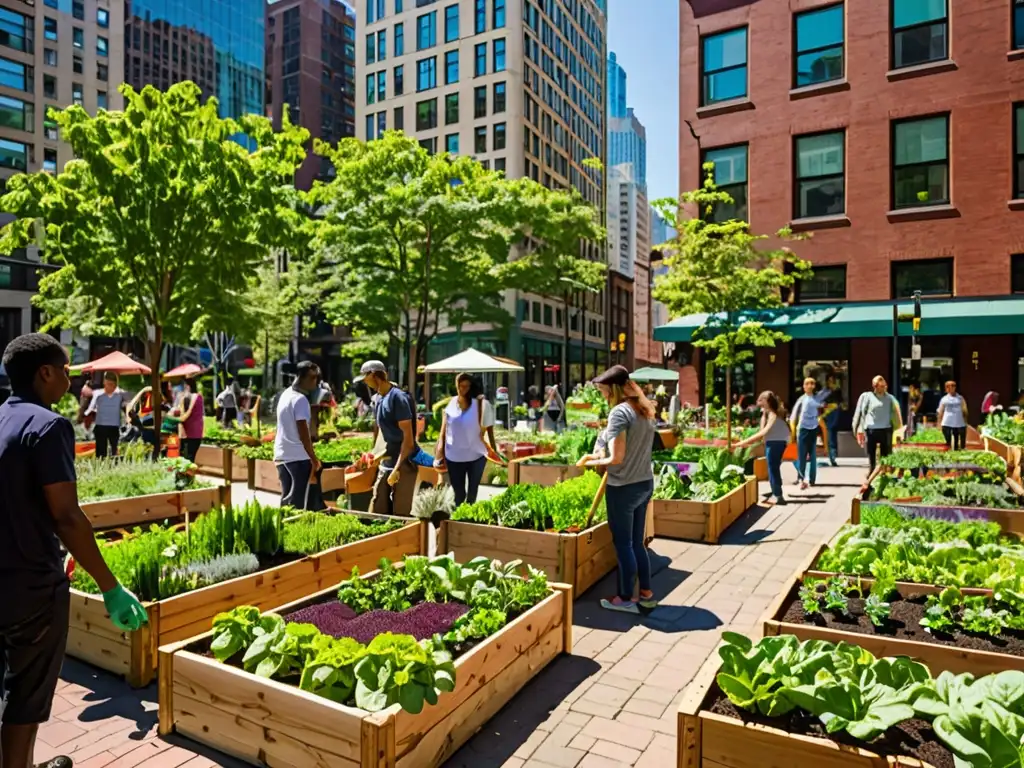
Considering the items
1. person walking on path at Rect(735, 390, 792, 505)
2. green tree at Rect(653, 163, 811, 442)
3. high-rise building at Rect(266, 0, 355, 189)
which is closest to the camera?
person walking on path at Rect(735, 390, 792, 505)

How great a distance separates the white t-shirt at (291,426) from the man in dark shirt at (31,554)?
4193 mm

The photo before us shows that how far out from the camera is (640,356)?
128 metres

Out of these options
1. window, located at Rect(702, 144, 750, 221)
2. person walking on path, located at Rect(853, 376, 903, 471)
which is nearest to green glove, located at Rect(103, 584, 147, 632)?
person walking on path, located at Rect(853, 376, 903, 471)

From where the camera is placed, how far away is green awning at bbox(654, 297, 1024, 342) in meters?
18.4

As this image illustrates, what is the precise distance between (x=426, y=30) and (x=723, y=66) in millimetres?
40525

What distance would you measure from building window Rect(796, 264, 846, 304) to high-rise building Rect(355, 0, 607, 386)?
2853 centimetres

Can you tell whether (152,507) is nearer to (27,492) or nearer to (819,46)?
(27,492)

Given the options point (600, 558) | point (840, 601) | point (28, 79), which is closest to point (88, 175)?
point (600, 558)

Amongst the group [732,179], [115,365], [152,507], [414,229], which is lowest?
[152,507]

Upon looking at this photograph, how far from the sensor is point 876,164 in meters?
20.8

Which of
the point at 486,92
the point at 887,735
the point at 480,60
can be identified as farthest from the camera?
the point at 480,60

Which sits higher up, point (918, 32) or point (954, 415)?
point (918, 32)

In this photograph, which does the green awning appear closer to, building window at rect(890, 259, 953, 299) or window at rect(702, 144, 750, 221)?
building window at rect(890, 259, 953, 299)

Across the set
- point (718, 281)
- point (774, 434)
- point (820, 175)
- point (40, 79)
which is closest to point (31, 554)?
point (774, 434)
